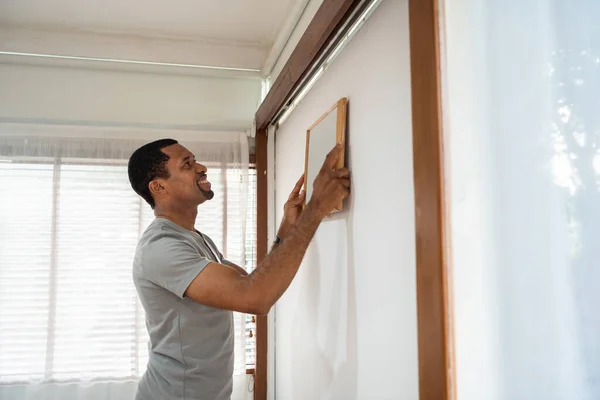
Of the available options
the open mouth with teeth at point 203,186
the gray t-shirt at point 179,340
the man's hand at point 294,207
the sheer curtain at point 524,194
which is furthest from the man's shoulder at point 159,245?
the sheer curtain at point 524,194

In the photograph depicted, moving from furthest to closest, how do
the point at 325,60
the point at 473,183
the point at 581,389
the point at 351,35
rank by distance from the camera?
the point at 325,60 < the point at 351,35 < the point at 473,183 < the point at 581,389

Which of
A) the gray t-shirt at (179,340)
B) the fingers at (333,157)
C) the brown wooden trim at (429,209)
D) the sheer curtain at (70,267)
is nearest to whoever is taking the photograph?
the brown wooden trim at (429,209)

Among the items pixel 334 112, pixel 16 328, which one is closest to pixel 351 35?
pixel 334 112

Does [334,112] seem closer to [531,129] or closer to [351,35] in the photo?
[351,35]

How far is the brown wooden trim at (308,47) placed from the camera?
1304mm

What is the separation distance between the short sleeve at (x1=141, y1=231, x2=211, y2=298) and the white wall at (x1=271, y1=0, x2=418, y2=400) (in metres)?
0.43

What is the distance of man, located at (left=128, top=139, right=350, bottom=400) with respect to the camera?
4.17ft

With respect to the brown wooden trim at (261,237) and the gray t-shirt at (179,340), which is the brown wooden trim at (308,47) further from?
the gray t-shirt at (179,340)

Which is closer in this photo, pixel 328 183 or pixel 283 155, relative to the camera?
pixel 328 183

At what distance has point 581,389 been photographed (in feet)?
2.27

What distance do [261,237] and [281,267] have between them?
4.13 feet

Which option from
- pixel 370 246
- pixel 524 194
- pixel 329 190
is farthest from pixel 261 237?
pixel 524 194

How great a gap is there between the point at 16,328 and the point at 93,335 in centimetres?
37

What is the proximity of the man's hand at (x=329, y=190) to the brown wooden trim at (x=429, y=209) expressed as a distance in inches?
17.2
